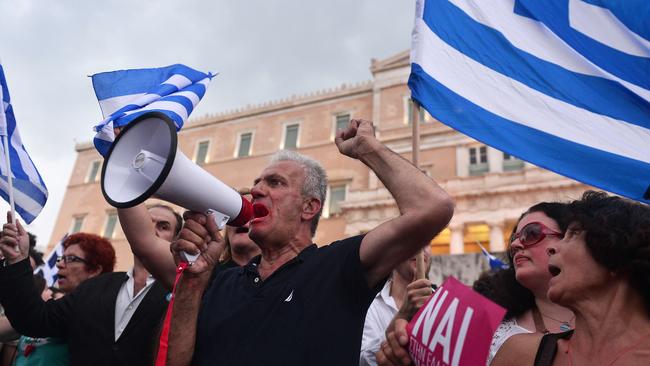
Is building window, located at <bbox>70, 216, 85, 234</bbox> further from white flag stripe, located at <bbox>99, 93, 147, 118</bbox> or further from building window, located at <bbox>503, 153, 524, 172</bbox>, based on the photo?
white flag stripe, located at <bbox>99, 93, 147, 118</bbox>

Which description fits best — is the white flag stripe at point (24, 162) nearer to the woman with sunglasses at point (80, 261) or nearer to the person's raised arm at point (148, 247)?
the woman with sunglasses at point (80, 261)

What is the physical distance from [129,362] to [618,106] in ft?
10.2

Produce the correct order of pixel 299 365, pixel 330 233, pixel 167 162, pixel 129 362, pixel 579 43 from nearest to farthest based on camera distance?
pixel 167 162
pixel 299 365
pixel 129 362
pixel 579 43
pixel 330 233

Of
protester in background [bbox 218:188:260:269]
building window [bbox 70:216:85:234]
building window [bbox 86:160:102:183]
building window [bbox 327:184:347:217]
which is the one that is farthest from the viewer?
building window [bbox 86:160:102:183]

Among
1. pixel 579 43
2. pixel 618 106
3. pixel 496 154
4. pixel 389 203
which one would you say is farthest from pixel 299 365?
pixel 496 154

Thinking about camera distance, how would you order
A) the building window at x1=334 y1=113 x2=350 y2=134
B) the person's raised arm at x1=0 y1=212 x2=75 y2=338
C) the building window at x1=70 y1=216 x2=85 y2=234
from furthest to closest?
the building window at x1=70 y1=216 x2=85 y2=234 < the building window at x1=334 y1=113 x2=350 y2=134 < the person's raised arm at x1=0 y1=212 x2=75 y2=338

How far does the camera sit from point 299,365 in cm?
164

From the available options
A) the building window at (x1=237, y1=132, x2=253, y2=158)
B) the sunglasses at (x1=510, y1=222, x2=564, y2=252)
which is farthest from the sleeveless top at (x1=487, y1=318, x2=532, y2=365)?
the building window at (x1=237, y1=132, x2=253, y2=158)

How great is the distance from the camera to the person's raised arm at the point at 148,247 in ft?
7.84

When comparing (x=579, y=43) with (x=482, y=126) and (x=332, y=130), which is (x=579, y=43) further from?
(x=332, y=130)

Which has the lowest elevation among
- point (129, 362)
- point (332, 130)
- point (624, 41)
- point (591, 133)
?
point (129, 362)

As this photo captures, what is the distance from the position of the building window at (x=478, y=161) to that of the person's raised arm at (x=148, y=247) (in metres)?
19.4

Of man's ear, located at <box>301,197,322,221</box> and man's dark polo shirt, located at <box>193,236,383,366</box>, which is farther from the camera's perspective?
man's ear, located at <box>301,197,322,221</box>

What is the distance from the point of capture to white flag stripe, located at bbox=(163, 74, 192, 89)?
2910 mm
